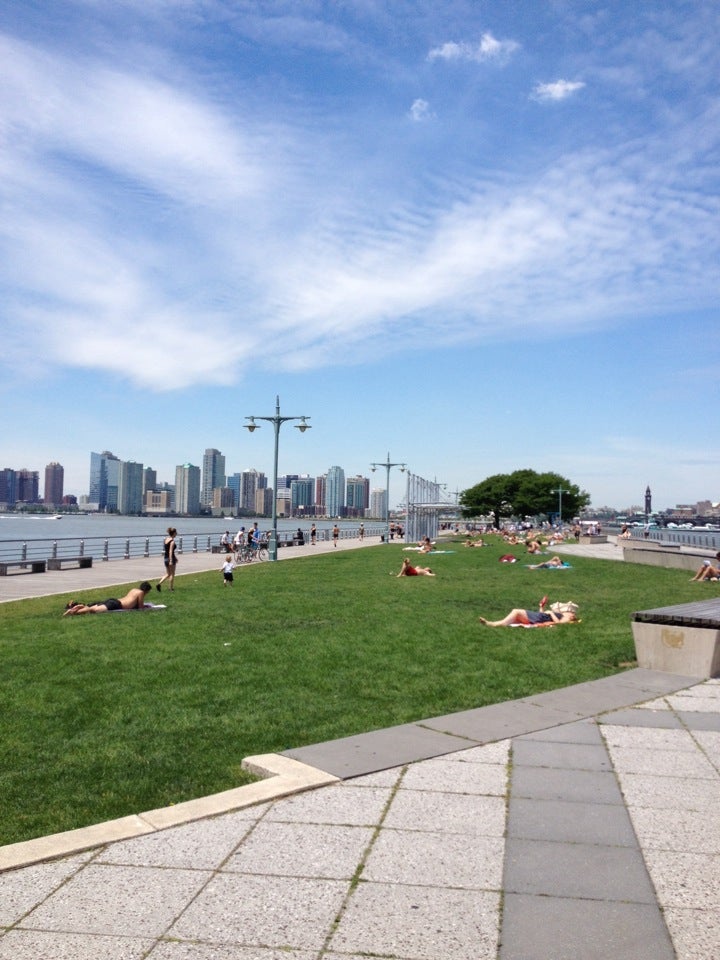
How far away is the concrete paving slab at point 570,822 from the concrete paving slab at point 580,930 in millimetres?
718

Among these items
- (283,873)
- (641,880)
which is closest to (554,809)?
(641,880)

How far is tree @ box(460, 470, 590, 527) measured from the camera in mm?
117062

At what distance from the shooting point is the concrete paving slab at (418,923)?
311 centimetres

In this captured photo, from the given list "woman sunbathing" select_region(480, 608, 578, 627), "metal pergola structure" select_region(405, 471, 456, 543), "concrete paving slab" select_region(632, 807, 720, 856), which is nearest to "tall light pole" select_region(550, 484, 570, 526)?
"metal pergola structure" select_region(405, 471, 456, 543)

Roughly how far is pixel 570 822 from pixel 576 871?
2.14 ft

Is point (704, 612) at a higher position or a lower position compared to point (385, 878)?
higher

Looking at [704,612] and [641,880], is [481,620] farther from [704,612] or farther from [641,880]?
[641,880]

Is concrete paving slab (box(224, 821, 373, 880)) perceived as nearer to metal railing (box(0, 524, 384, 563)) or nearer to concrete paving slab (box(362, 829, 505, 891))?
concrete paving slab (box(362, 829, 505, 891))

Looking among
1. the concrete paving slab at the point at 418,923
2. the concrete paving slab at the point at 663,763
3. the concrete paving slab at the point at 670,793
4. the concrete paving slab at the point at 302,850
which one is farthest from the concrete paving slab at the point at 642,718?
the concrete paving slab at the point at 418,923

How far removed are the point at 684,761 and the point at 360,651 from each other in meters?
4.94

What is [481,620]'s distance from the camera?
516 inches

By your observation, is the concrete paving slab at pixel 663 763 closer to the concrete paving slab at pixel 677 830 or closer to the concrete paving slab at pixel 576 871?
the concrete paving slab at pixel 677 830

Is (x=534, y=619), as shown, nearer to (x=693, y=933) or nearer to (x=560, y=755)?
(x=560, y=755)

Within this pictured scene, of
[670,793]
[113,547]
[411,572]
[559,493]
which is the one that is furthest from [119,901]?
[559,493]
